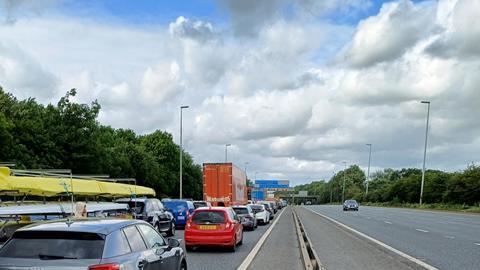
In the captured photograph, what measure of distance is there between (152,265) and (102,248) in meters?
1.16

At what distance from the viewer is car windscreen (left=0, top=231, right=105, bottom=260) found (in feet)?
21.7

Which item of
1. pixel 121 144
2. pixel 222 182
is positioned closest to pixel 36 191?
pixel 222 182

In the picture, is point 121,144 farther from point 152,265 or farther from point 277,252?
point 152,265

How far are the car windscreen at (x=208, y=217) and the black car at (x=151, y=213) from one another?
3.41 m

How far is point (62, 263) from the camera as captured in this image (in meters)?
6.45

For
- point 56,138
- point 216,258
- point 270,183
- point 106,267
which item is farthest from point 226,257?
point 270,183

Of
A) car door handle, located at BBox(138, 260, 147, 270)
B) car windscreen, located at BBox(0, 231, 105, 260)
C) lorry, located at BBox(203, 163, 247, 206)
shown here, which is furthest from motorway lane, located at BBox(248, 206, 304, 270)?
lorry, located at BBox(203, 163, 247, 206)

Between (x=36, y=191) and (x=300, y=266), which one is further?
(x=36, y=191)

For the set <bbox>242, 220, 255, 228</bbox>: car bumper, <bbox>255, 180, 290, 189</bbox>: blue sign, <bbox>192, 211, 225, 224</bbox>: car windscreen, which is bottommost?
<bbox>255, 180, 290, 189</bbox>: blue sign

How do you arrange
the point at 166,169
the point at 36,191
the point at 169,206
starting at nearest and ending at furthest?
the point at 36,191 → the point at 169,206 → the point at 166,169

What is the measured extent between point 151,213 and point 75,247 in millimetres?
16444

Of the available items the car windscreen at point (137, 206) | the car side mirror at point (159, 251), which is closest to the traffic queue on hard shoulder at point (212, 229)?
the car windscreen at point (137, 206)

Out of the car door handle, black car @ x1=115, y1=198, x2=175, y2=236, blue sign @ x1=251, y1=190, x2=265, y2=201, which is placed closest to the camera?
the car door handle

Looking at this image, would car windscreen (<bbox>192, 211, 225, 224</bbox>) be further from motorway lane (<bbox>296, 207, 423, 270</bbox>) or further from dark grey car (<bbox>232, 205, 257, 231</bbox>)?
dark grey car (<bbox>232, 205, 257, 231</bbox>)
